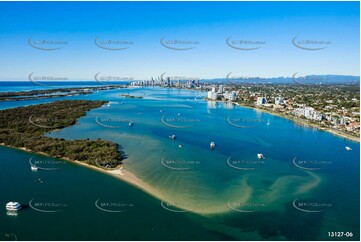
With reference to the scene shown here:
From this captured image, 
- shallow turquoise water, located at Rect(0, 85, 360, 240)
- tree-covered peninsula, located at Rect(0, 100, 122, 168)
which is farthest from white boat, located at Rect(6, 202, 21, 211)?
tree-covered peninsula, located at Rect(0, 100, 122, 168)

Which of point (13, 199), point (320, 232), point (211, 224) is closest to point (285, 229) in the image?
point (320, 232)

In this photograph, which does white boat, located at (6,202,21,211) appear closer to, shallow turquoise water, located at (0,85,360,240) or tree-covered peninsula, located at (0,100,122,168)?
shallow turquoise water, located at (0,85,360,240)

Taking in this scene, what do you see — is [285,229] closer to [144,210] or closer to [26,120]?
[144,210]

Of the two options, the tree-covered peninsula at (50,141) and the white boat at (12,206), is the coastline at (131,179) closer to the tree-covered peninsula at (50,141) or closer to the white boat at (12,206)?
the tree-covered peninsula at (50,141)

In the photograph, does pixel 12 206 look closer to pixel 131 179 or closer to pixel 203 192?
pixel 131 179

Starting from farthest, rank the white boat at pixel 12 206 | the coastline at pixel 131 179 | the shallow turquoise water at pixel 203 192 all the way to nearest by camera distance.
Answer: the coastline at pixel 131 179 → the white boat at pixel 12 206 → the shallow turquoise water at pixel 203 192

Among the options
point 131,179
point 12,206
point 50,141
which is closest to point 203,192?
point 131,179

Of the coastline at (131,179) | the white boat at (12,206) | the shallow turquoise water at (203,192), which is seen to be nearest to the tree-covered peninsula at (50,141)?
the coastline at (131,179)
